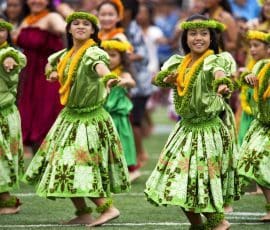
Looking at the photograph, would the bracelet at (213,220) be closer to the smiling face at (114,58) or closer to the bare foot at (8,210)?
the bare foot at (8,210)

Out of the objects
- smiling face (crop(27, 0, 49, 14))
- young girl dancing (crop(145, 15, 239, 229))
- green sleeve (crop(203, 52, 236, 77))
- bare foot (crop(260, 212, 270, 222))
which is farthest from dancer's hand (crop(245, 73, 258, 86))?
smiling face (crop(27, 0, 49, 14))

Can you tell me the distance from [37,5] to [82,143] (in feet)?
11.1

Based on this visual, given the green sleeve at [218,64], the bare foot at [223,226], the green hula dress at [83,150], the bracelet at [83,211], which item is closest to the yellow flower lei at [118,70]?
the green hula dress at [83,150]

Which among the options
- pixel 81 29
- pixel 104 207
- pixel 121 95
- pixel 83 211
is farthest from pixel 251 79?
pixel 121 95

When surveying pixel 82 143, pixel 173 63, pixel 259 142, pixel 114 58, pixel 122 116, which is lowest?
pixel 122 116

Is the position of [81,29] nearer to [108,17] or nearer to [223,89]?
[223,89]

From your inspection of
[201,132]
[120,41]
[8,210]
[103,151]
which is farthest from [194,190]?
[120,41]

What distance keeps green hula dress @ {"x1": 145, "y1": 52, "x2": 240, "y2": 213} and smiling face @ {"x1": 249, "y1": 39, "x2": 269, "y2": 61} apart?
87.2 inches

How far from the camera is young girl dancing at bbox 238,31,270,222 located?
30.5 ft

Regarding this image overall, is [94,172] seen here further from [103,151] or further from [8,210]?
[8,210]

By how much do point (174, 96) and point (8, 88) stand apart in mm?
1622

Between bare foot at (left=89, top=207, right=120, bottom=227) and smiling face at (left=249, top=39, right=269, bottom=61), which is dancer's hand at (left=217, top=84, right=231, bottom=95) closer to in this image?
bare foot at (left=89, top=207, right=120, bottom=227)

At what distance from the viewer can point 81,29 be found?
9180 millimetres

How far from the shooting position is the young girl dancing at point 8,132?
9492 mm
